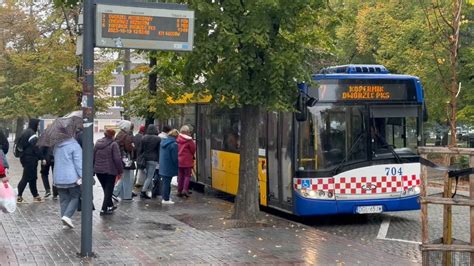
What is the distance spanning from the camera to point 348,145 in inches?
537

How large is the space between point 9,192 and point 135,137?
7.45m

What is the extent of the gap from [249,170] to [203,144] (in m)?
6.03

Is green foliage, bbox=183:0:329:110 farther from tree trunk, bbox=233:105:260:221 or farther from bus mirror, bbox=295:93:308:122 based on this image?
tree trunk, bbox=233:105:260:221

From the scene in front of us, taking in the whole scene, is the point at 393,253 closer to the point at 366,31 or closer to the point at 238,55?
the point at 238,55

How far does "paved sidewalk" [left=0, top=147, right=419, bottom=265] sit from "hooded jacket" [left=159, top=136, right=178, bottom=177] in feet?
5.54

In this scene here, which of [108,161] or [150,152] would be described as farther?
[150,152]

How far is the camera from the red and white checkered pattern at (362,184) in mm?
13430

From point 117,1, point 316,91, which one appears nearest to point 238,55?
point 316,91

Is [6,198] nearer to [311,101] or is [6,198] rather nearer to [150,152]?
[311,101]

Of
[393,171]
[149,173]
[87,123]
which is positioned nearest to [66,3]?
[87,123]

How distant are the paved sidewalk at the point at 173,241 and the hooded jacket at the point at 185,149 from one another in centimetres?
272

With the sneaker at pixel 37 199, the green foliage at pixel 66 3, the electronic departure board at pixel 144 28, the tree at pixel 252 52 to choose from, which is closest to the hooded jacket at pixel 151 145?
the sneaker at pixel 37 199

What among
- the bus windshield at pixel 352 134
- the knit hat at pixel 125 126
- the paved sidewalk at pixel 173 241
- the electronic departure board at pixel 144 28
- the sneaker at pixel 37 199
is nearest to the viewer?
the electronic departure board at pixel 144 28

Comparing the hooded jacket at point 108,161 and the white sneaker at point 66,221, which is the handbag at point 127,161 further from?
the white sneaker at point 66,221
